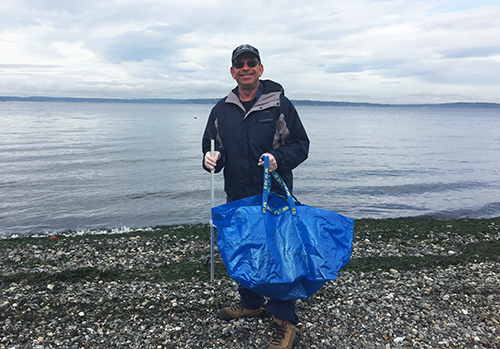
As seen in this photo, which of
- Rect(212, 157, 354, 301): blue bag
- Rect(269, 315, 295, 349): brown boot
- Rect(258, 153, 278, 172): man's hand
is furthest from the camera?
Rect(269, 315, 295, 349): brown boot

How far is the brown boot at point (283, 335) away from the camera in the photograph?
4.50 metres

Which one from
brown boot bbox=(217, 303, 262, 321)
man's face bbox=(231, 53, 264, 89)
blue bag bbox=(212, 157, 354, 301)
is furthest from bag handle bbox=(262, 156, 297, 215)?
brown boot bbox=(217, 303, 262, 321)

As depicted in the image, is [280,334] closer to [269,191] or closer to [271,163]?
[269,191]

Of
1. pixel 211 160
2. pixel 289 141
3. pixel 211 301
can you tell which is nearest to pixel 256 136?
pixel 289 141

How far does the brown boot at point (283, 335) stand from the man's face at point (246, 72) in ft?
9.69

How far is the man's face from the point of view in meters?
4.38

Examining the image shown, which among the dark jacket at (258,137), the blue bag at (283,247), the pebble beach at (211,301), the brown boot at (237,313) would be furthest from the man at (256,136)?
the pebble beach at (211,301)

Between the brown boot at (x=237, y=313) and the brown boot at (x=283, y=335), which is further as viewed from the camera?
the brown boot at (x=237, y=313)

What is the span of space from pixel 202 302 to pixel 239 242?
2326 millimetres

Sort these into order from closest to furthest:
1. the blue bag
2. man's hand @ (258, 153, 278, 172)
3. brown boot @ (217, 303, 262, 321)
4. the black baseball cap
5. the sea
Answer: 1. the blue bag
2. man's hand @ (258, 153, 278, 172)
3. the black baseball cap
4. brown boot @ (217, 303, 262, 321)
5. the sea

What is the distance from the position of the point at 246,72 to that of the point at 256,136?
775 millimetres

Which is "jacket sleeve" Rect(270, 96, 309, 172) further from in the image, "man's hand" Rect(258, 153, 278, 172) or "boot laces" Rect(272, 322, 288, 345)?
"boot laces" Rect(272, 322, 288, 345)

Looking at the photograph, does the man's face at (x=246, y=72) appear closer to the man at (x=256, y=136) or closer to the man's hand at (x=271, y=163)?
the man at (x=256, y=136)

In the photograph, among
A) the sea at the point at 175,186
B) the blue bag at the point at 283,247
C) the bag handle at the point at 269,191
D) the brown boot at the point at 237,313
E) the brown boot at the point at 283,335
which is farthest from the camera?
the sea at the point at 175,186
